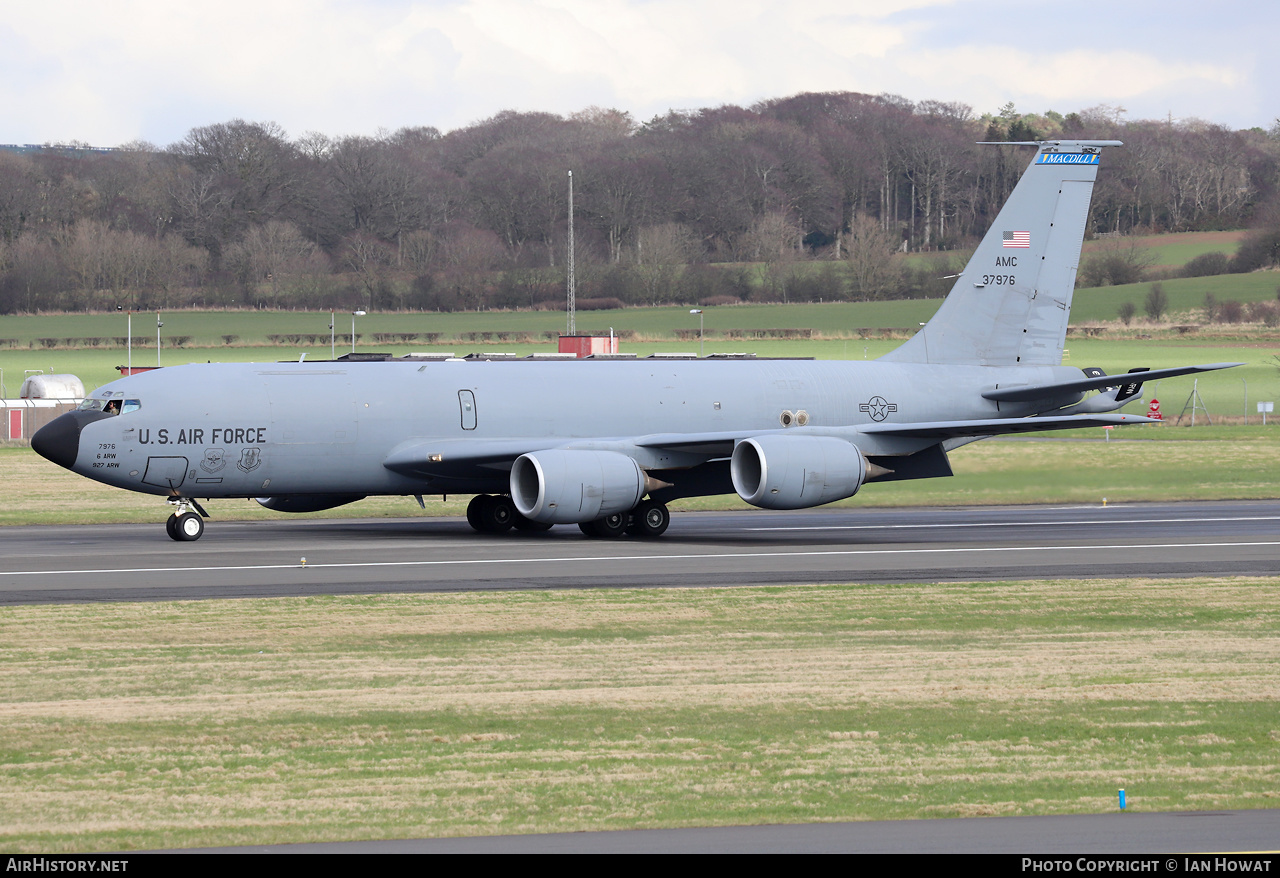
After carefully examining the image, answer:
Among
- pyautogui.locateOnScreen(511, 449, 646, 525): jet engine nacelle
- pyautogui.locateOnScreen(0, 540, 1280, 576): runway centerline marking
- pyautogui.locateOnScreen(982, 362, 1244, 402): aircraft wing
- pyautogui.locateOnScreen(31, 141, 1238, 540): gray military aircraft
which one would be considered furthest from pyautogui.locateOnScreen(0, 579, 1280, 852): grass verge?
pyautogui.locateOnScreen(982, 362, 1244, 402): aircraft wing

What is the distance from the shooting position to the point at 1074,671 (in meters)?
15.0

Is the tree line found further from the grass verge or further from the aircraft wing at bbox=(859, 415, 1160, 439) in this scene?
the grass verge

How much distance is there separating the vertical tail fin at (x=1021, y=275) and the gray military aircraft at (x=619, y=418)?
47 mm

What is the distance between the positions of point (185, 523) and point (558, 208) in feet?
345

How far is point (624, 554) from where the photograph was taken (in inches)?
1050

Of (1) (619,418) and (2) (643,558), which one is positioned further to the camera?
(1) (619,418)

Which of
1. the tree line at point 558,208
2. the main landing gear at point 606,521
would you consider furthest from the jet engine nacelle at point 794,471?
the tree line at point 558,208

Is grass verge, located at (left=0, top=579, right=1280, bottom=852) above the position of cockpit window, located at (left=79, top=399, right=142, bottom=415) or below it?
below

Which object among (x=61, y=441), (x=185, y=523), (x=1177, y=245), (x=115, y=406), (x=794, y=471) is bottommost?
(x=185, y=523)

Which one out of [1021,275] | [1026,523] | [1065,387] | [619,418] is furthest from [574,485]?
[1021,275]

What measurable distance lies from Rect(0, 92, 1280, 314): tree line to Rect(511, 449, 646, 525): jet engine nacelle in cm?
8474

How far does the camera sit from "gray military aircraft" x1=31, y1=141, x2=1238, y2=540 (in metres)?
28.3

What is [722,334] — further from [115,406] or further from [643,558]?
[643,558]
